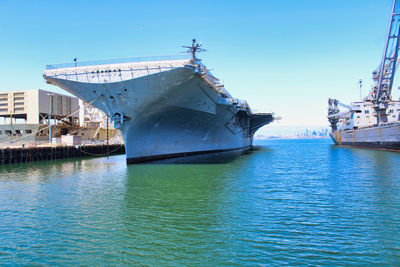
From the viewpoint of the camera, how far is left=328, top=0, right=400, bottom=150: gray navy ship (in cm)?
3178

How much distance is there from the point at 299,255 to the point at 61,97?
5767 cm

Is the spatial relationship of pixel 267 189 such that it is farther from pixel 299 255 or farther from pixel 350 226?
pixel 299 255

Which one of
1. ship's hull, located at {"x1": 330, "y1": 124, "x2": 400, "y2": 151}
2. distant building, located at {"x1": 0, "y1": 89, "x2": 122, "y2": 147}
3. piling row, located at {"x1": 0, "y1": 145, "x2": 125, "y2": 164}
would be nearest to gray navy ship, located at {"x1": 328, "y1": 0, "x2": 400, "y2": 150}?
ship's hull, located at {"x1": 330, "y1": 124, "x2": 400, "y2": 151}

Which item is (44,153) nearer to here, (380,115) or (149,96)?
(149,96)

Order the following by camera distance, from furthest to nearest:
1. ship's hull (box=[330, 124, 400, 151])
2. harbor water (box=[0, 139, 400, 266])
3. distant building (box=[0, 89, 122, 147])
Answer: distant building (box=[0, 89, 122, 147]), ship's hull (box=[330, 124, 400, 151]), harbor water (box=[0, 139, 400, 266])

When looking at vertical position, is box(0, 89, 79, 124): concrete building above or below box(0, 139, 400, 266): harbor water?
above

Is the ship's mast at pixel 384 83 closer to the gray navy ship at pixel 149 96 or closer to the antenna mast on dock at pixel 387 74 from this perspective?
the antenna mast on dock at pixel 387 74

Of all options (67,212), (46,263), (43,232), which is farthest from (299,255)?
(67,212)

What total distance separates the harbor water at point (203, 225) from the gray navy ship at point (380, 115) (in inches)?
1021

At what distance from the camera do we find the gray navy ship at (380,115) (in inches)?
1251

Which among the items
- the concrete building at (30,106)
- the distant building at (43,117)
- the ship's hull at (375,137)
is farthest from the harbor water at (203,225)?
the concrete building at (30,106)

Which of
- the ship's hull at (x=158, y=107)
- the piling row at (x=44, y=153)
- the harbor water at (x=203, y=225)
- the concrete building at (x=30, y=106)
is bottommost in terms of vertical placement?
the harbor water at (x=203, y=225)

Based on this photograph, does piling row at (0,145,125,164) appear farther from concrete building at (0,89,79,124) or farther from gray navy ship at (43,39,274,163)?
concrete building at (0,89,79,124)

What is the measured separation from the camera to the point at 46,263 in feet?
16.0
